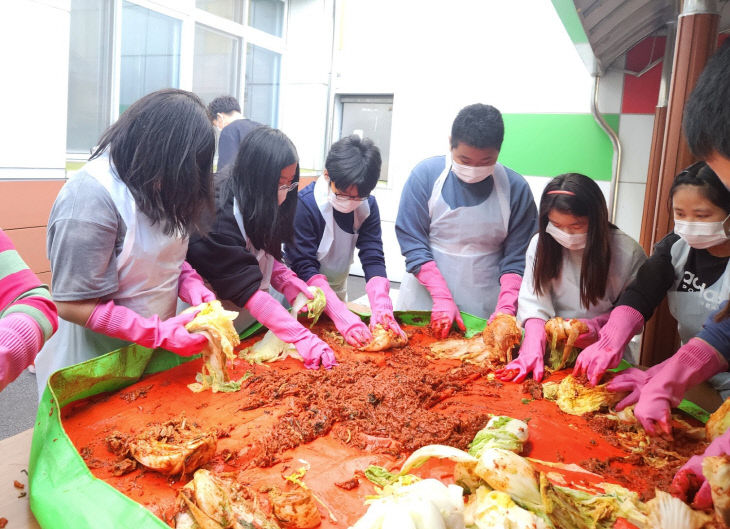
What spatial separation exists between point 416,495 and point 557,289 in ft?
5.33

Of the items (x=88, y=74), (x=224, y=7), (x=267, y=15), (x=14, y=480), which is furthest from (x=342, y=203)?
(x=267, y=15)

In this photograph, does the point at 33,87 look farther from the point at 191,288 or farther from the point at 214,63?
the point at 191,288

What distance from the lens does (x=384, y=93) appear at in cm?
724

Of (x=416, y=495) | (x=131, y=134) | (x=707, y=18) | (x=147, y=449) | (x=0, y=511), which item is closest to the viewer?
(x=416, y=495)

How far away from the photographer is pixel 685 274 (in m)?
2.14

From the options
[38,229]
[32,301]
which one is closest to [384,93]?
[38,229]

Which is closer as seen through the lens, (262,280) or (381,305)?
(262,280)

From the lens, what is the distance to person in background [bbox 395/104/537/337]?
2.77 meters

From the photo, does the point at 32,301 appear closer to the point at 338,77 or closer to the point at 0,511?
the point at 0,511

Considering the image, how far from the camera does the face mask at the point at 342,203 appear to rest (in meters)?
2.66

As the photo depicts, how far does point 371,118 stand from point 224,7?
236 centimetres

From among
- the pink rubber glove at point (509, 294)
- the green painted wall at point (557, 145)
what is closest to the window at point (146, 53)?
the green painted wall at point (557, 145)

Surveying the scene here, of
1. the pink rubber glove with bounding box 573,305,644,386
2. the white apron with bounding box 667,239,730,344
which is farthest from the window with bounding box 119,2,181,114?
the white apron with bounding box 667,239,730,344

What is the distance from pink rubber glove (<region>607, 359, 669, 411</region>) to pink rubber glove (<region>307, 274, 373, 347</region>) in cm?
100
